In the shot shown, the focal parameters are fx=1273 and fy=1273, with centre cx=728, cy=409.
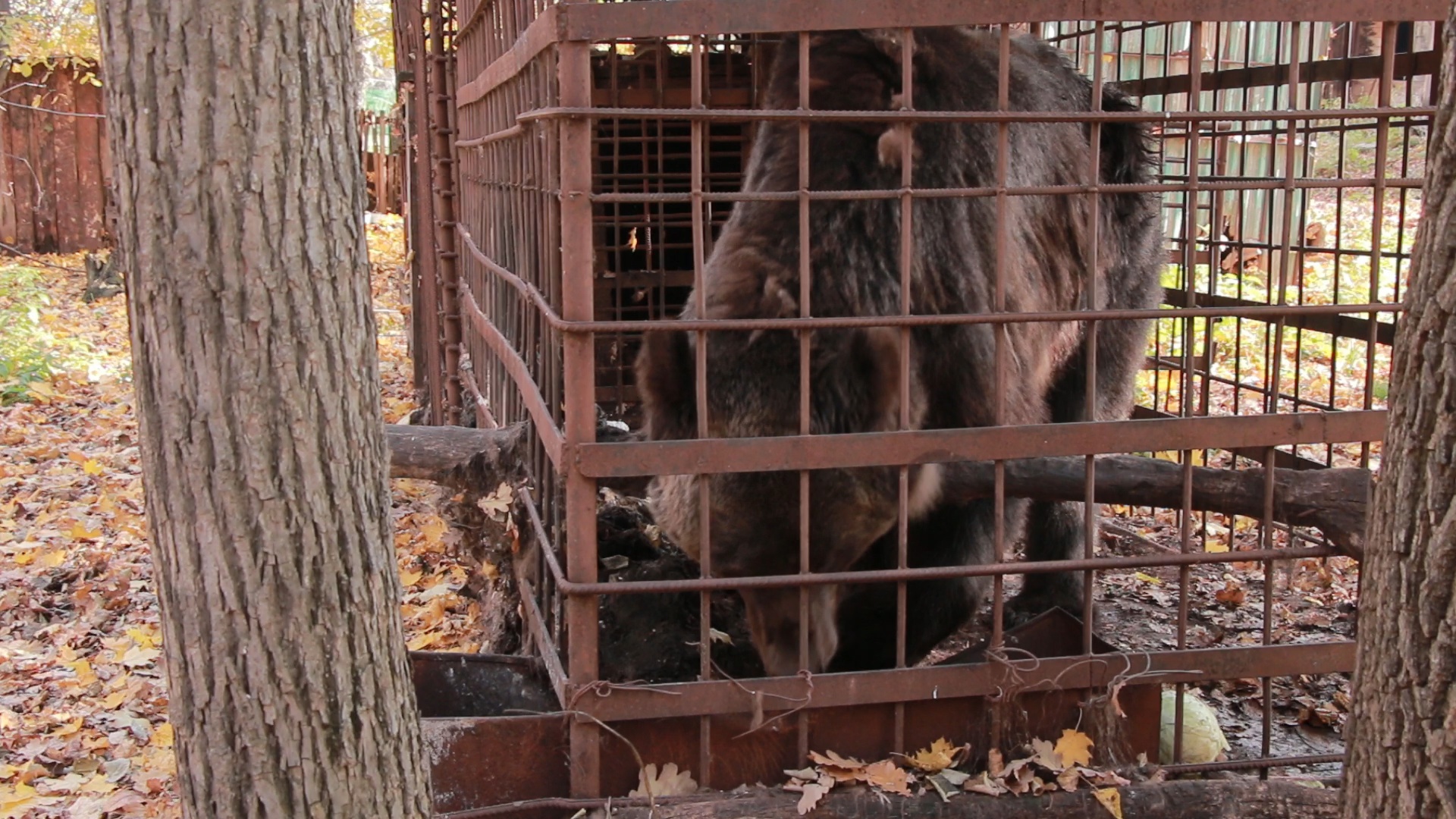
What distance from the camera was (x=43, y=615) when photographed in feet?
19.5

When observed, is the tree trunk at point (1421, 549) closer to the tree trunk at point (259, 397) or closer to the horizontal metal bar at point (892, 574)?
the horizontal metal bar at point (892, 574)

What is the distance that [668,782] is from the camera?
137 inches

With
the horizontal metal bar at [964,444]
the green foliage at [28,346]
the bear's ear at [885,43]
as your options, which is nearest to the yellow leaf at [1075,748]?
the horizontal metal bar at [964,444]

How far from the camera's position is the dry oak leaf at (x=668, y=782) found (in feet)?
11.4

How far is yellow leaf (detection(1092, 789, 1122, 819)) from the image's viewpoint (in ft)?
11.1

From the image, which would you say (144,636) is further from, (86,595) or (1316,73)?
(1316,73)

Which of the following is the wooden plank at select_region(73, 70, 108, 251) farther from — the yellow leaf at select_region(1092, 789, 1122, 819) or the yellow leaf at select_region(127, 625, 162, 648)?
the yellow leaf at select_region(1092, 789, 1122, 819)

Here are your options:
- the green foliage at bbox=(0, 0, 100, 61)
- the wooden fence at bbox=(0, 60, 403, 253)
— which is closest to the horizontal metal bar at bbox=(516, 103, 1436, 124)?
the green foliage at bbox=(0, 0, 100, 61)

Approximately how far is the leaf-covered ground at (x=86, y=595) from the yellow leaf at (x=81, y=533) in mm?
12

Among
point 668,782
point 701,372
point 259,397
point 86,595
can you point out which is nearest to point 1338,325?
point 701,372

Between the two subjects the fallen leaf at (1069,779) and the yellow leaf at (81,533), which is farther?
the yellow leaf at (81,533)

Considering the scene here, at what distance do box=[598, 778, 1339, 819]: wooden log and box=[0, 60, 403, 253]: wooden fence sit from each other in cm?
1764

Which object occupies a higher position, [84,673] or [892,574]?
[892,574]

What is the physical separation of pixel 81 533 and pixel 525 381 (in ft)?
13.1
